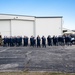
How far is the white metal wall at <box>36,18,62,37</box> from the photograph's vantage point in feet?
112

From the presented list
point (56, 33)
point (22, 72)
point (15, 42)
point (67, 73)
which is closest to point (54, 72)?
point (67, 73)

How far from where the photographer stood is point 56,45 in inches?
1074

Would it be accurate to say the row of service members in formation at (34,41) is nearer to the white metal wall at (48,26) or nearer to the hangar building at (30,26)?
the white metal wall at (48,26)

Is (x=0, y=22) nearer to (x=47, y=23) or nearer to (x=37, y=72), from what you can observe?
(x=47, y=23)

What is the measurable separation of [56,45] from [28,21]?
10.7 meters

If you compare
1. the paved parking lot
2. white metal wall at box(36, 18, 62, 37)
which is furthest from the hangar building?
the paved parking lot

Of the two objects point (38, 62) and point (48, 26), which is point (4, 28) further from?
point (38, 62)

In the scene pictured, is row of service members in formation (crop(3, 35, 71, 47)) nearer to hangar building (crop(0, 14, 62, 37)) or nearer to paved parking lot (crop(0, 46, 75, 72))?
hangar building (crop(0, 14, 62, 37))

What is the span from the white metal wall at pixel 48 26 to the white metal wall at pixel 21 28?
61.5 inches

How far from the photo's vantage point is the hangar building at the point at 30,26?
34.0m

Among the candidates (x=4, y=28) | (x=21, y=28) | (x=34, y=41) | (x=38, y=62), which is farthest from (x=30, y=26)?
(x=38, y=62)

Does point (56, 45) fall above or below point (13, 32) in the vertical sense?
below

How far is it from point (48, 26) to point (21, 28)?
5136mm

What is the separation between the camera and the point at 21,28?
34875 millimetres
